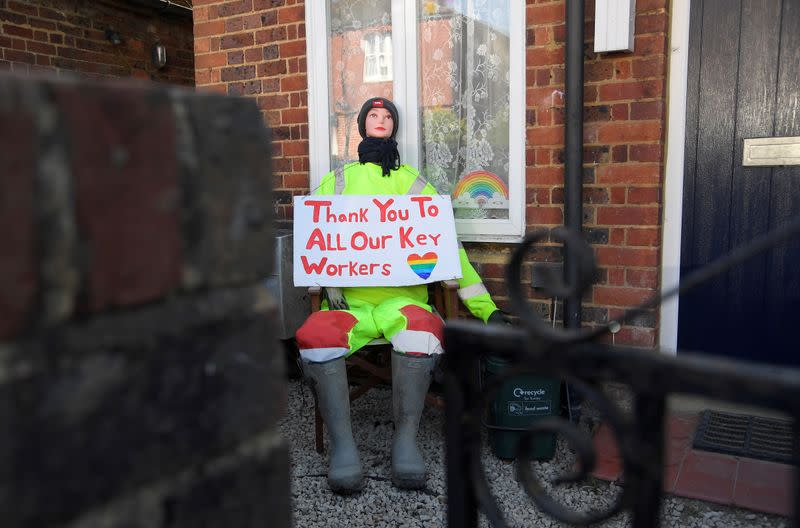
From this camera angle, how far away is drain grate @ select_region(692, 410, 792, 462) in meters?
2.93

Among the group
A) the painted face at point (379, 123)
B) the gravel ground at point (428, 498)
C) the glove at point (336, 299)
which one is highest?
the painted face at point (379, 123)

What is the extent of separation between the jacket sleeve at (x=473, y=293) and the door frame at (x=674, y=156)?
84cm

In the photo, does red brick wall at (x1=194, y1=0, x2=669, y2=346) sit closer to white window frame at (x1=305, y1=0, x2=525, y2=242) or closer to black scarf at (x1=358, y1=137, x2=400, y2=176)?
white window frame at (x1=305, y1=0, x2=525, y2=242)

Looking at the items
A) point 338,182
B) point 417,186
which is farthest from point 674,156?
point 338,182

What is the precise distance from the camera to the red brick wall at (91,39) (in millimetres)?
5422

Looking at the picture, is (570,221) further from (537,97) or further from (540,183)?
(537,97)

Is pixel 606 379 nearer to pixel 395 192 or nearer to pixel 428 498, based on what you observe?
pixel 428 498

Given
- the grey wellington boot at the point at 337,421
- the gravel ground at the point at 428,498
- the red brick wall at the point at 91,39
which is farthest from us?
the red brick wall at the point at 91,39

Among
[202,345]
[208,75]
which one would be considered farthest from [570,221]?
[202,345]

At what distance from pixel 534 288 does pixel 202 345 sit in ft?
9.74

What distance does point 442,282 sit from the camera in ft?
11.1

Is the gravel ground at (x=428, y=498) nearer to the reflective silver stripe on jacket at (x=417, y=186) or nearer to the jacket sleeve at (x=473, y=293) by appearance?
the jacket sleeve at (x=473, y=293)

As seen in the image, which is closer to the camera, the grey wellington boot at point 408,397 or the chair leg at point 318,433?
the grey wellington boot at point 408,397

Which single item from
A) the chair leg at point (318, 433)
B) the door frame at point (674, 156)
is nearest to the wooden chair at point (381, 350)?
the chair leg at point (318, 433)
